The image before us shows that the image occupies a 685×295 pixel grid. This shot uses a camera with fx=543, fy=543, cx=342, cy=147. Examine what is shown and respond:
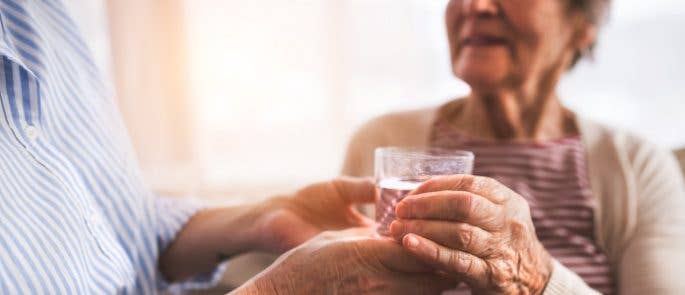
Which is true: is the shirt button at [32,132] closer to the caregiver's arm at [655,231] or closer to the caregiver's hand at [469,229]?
the caregiver's hand at [469,229]

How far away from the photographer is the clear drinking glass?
31.2 inches

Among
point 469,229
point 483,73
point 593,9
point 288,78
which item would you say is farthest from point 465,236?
point 288,78

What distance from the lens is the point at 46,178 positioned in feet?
2.45

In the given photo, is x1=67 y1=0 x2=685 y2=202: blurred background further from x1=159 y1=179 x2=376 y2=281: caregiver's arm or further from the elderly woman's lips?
x1=159 y1=179 x2=376 y2=281: caregiver's arm

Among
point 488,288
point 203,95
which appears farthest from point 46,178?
point 203,95

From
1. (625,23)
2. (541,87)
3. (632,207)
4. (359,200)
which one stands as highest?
(625,23)

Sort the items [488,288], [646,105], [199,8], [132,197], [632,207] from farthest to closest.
Result: 1. [646,105]
2. [199,8]
3. [632,207]
4. [132,197]
5. [488,288]

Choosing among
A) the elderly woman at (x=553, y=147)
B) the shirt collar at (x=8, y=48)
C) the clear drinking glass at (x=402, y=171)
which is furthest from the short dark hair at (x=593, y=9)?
the shirt collar at (x=8, y=48)

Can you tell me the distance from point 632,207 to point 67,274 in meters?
1.19

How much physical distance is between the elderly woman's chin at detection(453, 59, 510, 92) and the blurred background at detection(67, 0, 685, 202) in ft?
2.97

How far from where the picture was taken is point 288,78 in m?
2.27

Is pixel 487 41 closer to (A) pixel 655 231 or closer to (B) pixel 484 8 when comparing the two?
(B) pixel 484 8

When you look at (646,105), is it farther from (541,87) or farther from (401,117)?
(401,117)

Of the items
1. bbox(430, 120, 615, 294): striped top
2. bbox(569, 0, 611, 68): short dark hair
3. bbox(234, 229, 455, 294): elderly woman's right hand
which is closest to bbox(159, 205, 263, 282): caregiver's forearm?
bbox(234, 229, 455, 294): elderly woman's right hand
